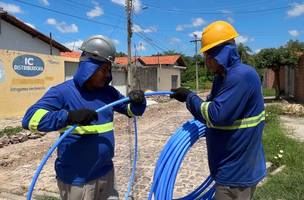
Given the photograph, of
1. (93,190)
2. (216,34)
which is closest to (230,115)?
(216,34)

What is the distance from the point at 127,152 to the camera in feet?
28.3

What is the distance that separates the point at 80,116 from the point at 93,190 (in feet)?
2.09

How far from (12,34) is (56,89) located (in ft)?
66.2

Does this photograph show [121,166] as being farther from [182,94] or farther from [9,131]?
[9,131]

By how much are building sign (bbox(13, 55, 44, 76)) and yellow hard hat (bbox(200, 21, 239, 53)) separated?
45.6 feet

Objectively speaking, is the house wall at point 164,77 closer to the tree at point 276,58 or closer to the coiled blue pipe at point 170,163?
the tree at point 276,58

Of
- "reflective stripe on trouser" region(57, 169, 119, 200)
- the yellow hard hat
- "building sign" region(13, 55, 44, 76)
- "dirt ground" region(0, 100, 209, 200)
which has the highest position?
"building sign" region(13, 55, 44, 76)

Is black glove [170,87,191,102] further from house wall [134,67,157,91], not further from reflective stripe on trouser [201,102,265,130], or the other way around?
house wall [134,67,157,91]

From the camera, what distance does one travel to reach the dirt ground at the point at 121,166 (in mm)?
5930

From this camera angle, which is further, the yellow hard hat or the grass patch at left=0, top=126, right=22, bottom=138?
the grass patch at left=0, top=126, right=22, bottom=138

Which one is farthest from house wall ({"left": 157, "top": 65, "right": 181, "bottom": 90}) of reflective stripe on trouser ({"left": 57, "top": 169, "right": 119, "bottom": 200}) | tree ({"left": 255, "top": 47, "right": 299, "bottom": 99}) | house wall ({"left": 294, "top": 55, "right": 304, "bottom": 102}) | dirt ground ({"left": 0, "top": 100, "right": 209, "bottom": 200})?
reflective stripe on trouser ({"left": 57, "top": 169, "right": 119, "bottom": 200})

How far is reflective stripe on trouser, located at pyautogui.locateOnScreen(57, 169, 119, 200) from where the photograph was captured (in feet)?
9.43

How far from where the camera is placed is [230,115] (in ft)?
8.55

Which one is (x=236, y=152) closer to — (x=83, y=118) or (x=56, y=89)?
(x=83, y=118)
